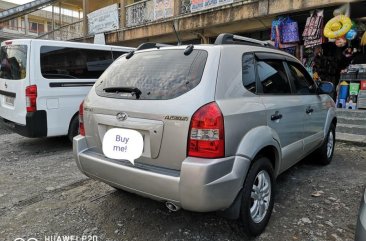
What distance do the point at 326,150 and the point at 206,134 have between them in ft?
10.2

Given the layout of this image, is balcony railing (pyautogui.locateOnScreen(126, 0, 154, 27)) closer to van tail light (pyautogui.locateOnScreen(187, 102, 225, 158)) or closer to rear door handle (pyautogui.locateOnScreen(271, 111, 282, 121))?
rear door handle (pyautogui.locateOnScreen(271, 111, 282, 121))

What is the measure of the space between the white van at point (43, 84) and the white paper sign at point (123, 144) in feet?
9.45

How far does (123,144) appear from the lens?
252cm

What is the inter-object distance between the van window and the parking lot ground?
1.51m

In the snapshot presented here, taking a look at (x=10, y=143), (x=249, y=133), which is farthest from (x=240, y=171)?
(x=10, y=143)

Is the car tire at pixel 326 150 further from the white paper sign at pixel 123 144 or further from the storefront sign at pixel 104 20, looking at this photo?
the storefront sign at pixel 104 20

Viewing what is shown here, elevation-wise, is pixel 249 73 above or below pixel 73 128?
above

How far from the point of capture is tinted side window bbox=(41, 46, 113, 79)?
16.8 feet

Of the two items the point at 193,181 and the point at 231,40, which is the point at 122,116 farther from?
the point at 231,40

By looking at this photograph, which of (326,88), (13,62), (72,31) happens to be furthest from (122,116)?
(72,31)

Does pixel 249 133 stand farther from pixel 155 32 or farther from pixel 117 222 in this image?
pixel 155 32

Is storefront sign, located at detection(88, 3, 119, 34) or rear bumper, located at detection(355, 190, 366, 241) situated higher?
storefront sign, located at detection(88, 3, 119, 34)

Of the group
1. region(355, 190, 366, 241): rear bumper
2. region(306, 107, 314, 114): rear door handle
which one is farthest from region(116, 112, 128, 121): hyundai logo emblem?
region(306, 107, 314, 114): rear door handle

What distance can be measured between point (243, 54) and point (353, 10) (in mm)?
6670
